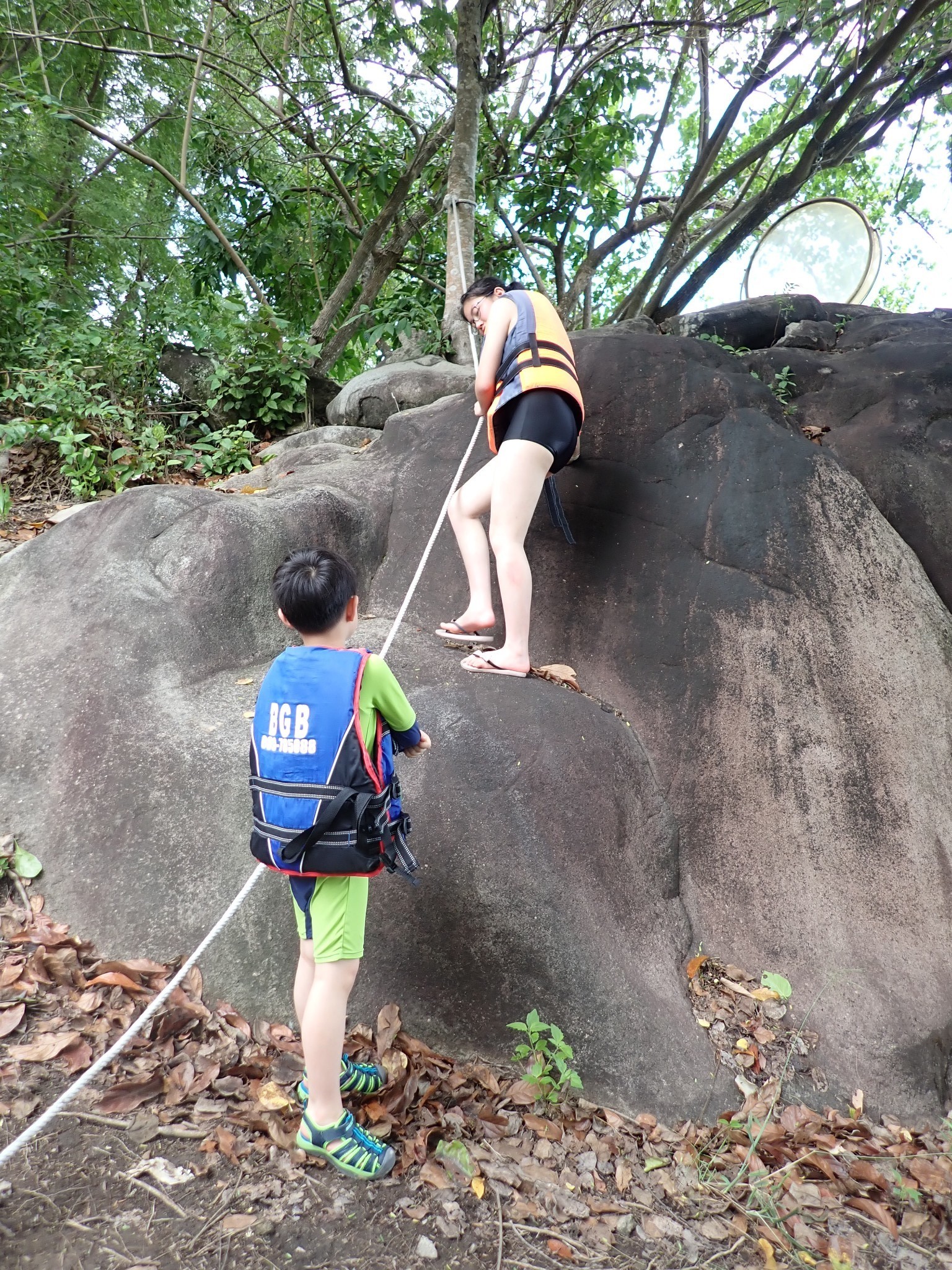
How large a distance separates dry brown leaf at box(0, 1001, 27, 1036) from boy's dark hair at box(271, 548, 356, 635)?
1607 mm

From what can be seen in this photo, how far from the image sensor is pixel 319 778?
2240mm

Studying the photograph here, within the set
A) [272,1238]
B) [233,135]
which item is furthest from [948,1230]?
[233,135]

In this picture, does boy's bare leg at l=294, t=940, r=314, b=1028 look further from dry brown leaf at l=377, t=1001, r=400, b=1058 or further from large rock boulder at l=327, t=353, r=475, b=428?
large rock boulder at l=327, t=353, r=475, b=428

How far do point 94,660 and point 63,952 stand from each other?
1281 mm

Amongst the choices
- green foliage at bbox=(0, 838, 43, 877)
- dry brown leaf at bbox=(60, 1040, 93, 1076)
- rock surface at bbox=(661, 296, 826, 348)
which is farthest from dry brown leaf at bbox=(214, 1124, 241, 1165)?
rock surface at bbox=(661, 296, 826, 348)

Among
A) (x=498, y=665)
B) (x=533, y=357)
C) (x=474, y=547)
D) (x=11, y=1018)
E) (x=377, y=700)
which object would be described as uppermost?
(x=533, y=357)

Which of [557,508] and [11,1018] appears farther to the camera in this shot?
[557,508]

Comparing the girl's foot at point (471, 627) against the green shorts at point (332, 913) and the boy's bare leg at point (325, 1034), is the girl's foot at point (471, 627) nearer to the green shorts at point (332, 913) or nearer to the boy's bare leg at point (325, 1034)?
the green shorts at point (332, 913)

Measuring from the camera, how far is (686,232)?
9.99m

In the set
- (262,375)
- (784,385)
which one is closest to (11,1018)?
(262,375)

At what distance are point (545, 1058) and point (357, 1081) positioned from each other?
75cm

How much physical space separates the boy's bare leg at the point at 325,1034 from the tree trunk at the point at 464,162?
6034 millimetres

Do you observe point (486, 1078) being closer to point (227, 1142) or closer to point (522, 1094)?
point (522, 1094)

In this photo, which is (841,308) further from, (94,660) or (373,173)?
(94,660)
